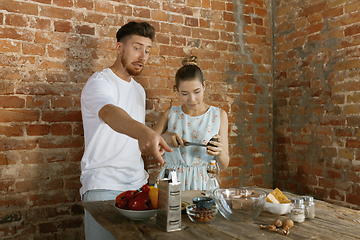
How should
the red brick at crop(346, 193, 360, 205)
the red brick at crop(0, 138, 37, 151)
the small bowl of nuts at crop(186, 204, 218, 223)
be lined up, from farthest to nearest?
1. the red brick at crop(346, 193, 360, 205)
2. the red brick at crop(0, 138, 37, 151)
3. the small bowl of nuts at crop(186, 204, 218, 223)

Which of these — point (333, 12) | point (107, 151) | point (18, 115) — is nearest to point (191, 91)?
point (107, 151)

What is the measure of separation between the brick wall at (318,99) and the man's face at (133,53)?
1561mm

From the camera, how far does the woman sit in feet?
6.93

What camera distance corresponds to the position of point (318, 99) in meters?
2.62

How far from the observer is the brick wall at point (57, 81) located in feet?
6.70

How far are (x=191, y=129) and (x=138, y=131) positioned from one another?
1153 millimetres

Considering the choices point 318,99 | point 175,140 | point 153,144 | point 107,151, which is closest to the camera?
point 153,144

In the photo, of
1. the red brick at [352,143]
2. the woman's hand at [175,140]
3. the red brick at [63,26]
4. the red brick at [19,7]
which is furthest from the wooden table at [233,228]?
the red brick at [19,7]

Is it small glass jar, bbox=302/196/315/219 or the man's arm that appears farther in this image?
small glass jar, bbox=302/196/315/219

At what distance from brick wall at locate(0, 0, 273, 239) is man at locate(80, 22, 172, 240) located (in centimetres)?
35

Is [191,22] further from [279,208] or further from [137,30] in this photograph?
[279,208]

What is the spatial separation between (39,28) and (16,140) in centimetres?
81

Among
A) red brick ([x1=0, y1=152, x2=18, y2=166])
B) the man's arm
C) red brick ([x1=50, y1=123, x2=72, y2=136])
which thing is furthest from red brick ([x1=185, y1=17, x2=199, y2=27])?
red brick ([x1=0, y1=152, x2=18, y2=166])

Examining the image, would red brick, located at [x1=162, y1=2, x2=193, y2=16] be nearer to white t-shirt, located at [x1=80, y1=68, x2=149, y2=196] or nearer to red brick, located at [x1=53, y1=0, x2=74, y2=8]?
red brick, located at [x1=53, y1=0, x2=74, y2=8]
